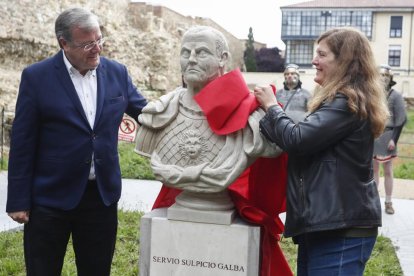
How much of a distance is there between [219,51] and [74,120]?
862 millimetres

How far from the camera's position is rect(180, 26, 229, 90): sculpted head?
9.69 ft

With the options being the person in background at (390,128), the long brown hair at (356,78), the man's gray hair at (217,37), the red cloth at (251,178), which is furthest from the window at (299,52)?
the long brown hair at (356,78)

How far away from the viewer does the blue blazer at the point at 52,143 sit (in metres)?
2.99

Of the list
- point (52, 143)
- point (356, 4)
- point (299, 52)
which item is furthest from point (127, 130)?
point (299, 52)

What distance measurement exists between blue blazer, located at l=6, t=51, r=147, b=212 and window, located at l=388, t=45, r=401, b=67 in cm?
4595

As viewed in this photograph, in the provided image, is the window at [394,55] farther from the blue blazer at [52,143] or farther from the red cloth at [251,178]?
the blue blazer at [52,143]

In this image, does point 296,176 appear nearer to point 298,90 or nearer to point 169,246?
point 169,246

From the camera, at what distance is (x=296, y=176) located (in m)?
2.70

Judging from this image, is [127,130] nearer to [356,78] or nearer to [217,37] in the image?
[217,37]

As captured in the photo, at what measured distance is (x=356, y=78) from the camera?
2621 millimetres

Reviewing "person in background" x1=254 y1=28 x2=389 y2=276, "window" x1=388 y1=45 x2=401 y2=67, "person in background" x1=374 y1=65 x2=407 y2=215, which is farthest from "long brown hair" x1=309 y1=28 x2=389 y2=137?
"window" x1=388 y1=45 x2=401 y2=67

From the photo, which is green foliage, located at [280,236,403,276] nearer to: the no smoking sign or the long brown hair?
the no smoking sign

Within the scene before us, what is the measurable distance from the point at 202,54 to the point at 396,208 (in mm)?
4875

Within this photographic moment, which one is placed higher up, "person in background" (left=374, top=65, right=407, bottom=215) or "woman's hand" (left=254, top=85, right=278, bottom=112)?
"woman's hand" (left=254, top=85, right=278, bottom=112)
